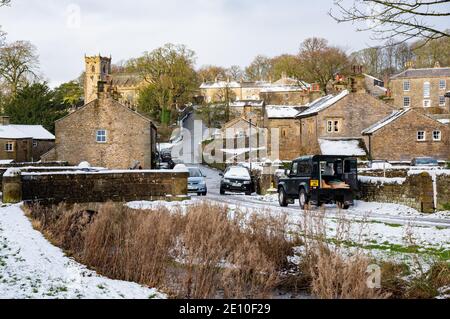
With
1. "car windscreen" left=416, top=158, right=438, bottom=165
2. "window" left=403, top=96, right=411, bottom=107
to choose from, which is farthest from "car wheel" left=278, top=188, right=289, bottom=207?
"window" left=403, top=96, right=411, bottom=107

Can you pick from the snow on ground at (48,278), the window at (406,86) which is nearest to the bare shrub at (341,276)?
the snow on ground at (48,278)

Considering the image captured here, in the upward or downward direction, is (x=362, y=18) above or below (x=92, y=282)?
above

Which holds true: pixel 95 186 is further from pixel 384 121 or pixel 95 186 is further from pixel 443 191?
pixel 384 121

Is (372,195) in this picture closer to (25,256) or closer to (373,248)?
(373,248)

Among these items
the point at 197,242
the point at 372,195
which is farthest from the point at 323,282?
the point at 372,195

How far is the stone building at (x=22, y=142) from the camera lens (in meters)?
58.5

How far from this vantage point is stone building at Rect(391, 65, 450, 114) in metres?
87.9

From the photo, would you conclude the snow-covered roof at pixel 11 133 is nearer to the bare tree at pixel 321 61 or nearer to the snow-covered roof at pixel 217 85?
the bare tree at pixel 321 61

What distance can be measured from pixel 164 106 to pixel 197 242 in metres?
84.1

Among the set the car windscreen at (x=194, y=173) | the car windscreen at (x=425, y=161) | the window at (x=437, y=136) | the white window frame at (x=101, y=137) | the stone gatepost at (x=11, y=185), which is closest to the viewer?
the stone gatepost at (x=11, y=185)

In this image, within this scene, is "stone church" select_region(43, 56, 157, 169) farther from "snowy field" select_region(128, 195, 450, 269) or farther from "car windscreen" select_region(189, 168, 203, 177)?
"snowy field" select_region(128, 195, 450, 269)

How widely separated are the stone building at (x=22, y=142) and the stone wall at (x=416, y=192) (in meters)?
41.9

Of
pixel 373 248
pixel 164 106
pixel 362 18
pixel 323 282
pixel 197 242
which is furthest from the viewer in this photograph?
pixel 164 106
